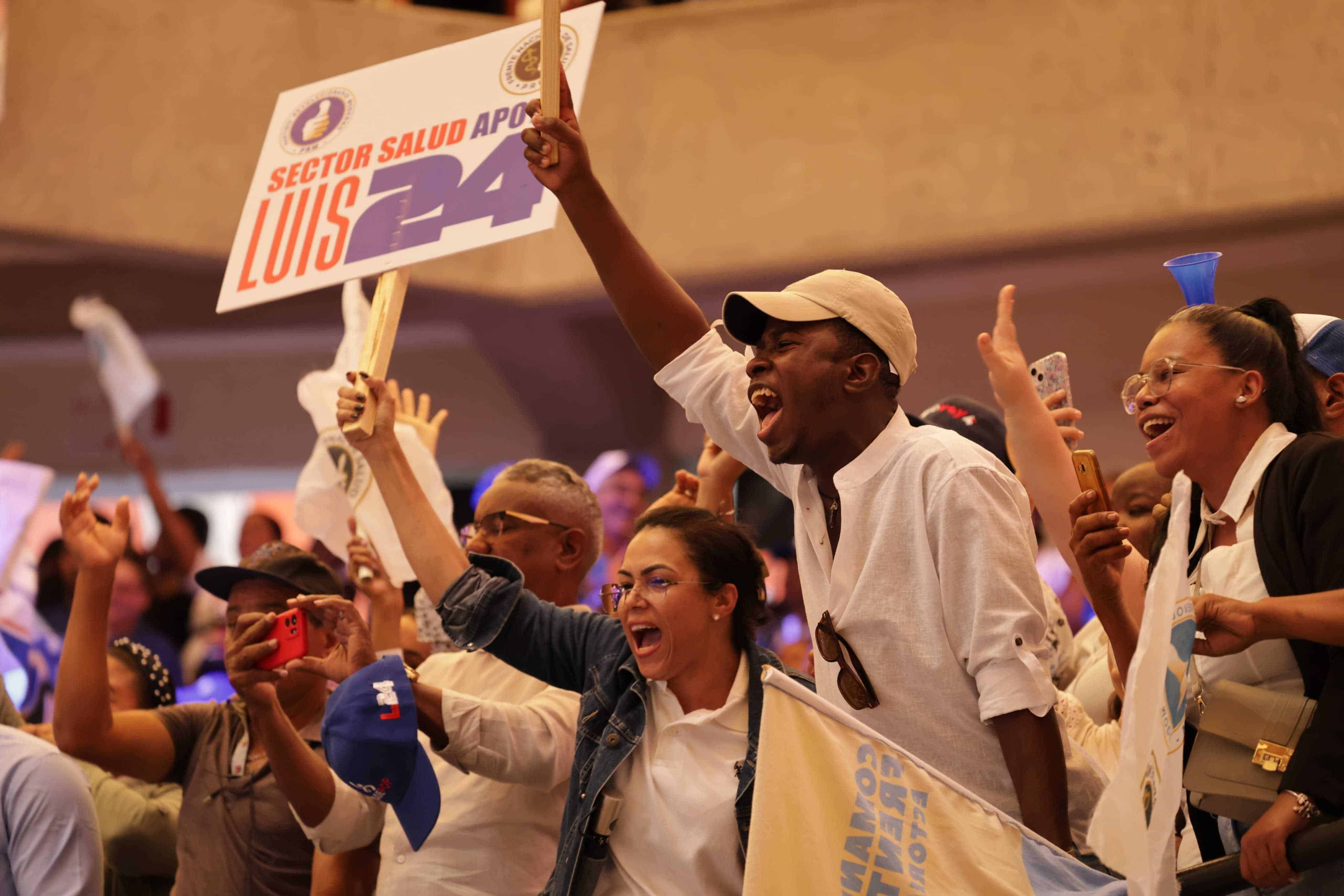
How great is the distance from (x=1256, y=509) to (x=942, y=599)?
0.45 metres

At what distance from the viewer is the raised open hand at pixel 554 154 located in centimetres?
232

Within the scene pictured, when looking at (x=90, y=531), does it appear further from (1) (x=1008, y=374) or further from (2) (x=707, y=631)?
(1) (x=1008, y=374)

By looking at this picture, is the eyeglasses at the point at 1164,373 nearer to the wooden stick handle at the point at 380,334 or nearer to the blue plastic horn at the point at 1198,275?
the blue plastic horn at the point at 1198,275

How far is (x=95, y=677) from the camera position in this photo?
283 cm

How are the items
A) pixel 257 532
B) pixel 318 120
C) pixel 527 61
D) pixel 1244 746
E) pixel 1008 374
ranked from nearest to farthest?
pixel 1244 746
pixel 1008 374
pixel 527 61
pixel 318 120
pixel 257 532

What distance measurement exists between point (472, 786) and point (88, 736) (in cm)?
75

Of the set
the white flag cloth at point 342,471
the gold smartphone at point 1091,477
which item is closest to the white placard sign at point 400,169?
the white flag cloth at point 342,471

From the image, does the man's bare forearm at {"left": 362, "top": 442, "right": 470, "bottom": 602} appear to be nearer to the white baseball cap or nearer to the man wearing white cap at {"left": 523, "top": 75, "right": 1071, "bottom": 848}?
the man wearing white cap at {"left": 523, "top": 75, "right": 1071, "bottom": 848}

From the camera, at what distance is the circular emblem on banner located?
3.32 m

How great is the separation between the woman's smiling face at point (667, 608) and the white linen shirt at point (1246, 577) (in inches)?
31.1

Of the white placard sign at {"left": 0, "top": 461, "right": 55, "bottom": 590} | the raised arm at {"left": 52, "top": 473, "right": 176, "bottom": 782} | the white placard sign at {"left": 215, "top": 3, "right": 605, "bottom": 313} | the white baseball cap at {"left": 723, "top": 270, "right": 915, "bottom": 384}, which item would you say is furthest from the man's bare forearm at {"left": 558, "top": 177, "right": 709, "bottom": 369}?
the white placard sign at {"left": 0, "top": 461, "right": 55, "bottom": 590}

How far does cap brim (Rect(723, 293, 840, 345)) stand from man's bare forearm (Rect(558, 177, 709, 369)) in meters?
0.13

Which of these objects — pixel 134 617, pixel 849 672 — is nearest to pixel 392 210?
pixel 849 672

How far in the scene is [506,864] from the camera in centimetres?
268
